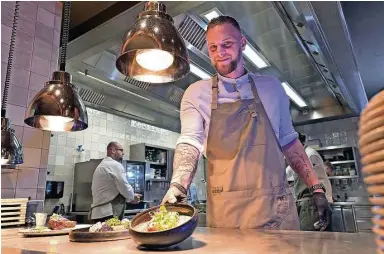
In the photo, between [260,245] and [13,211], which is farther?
[13,211]

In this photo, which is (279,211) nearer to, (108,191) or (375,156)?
(375,156)

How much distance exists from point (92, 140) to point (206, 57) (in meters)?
2.65

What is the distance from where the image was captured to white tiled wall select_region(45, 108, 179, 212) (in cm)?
437

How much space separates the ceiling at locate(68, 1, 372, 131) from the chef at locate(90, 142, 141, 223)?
1.20m

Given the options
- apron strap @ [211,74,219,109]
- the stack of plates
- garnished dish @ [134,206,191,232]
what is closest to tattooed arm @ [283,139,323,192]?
apron strap @ [211,74,219,109]

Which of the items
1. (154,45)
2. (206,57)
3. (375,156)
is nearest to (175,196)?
(154,45)

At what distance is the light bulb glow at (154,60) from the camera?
1.40 meters

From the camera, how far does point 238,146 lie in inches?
54.9

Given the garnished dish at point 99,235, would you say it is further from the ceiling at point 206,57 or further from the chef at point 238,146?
the ceiling at point 206,57

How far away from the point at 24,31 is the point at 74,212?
8.88 feet

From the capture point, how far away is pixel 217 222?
1.33 metres

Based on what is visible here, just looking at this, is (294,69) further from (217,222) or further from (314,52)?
(217,222)

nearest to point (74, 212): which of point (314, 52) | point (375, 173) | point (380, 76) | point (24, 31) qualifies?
point (24, 31)

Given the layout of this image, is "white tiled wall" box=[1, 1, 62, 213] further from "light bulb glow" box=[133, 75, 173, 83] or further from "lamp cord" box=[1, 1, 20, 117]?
"light bulb glow" box=[133, 75, 173, 83]
